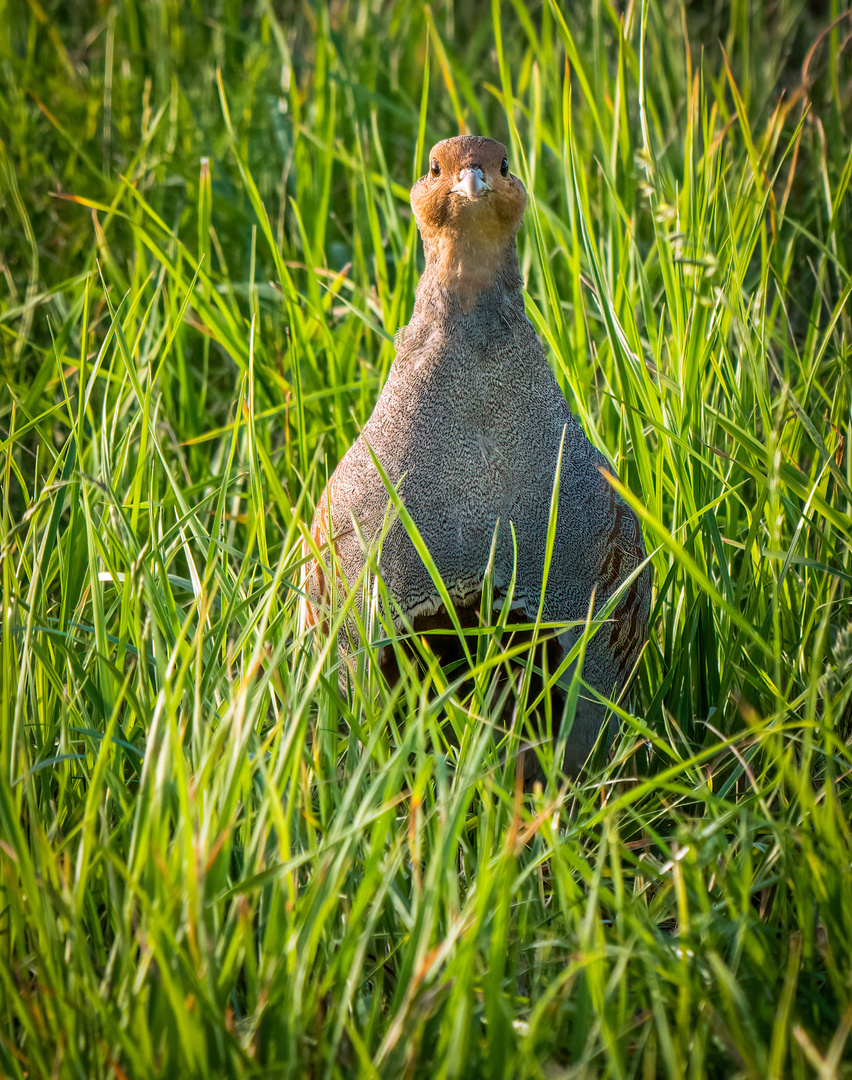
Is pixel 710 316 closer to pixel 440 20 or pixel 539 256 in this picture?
pixel 539 256

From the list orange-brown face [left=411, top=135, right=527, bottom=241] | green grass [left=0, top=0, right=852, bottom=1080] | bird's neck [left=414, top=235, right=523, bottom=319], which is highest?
orange-brown face [left=411, top=135, right=527, bottom=241]

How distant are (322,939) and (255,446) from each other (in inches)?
37.4

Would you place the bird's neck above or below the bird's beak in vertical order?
below

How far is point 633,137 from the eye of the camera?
133 inches

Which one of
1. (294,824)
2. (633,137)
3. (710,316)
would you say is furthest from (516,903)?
(633,137)

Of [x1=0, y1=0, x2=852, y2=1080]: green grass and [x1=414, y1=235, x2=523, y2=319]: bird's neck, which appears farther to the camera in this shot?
[x1=414, y1=235, x2=523, y2=319]: bird's neck

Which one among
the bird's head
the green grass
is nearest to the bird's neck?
the bird's head

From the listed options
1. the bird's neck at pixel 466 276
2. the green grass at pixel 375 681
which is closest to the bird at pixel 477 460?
the bird's neck at pixel 466 276

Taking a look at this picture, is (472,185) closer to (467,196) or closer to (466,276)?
(467,196)

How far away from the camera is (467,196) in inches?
68.7

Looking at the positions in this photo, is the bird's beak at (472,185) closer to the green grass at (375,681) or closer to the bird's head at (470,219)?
the bird's head at (470,219)

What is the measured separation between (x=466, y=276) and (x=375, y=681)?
0.74 m

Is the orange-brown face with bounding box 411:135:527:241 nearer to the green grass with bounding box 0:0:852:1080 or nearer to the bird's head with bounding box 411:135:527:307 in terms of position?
the bird's head with bounding box 411:135:527:307

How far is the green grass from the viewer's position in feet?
3.86
